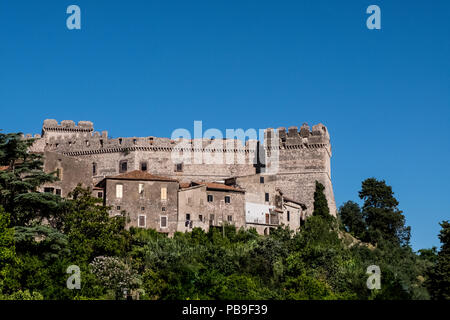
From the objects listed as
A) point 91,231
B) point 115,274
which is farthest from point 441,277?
point 91,231

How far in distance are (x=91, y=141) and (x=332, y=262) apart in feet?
95.7

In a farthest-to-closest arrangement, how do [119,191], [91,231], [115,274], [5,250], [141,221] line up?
[119,191], [141,221], [91,231], [115,274], [5,250]

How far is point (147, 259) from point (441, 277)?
19.8 meters

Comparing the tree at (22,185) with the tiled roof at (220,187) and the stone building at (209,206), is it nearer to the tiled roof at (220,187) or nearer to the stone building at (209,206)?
the stone building at (209,206)

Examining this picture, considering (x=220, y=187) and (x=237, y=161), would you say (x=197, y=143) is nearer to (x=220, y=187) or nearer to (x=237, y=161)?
(x=237, y=161)

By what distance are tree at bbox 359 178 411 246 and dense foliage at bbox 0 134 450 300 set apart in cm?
1601

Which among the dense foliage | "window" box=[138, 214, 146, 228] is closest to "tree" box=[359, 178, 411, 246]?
the dense foliage

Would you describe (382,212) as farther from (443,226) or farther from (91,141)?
(91,141)

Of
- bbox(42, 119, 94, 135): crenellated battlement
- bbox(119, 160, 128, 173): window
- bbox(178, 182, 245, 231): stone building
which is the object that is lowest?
bbox(178, 182, 245, 231): stone building

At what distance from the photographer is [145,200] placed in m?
60.5

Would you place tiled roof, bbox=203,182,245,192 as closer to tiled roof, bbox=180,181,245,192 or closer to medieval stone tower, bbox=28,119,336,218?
tiled roof, bbox=180,181,245,192

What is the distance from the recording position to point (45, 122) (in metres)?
78.6

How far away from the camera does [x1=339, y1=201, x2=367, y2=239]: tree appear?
80.0 m
